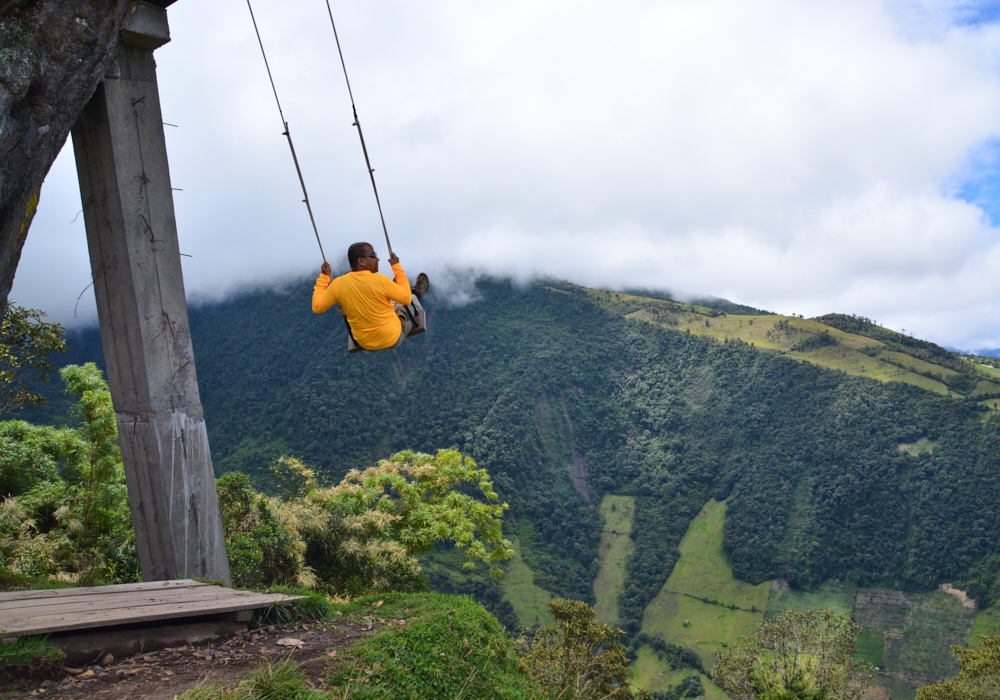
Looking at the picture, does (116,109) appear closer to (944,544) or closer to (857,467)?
(944,544)

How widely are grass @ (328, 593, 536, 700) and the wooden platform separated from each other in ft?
2.16

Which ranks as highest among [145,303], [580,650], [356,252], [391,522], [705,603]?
[356,252]

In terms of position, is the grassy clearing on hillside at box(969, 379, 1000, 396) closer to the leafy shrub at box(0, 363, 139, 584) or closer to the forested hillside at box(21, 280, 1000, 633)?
the forested hillside at box(21, 280, 1000, 633)

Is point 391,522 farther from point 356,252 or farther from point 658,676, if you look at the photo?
point 658,676

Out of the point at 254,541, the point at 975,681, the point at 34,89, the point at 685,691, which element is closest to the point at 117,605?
the point at 34,89

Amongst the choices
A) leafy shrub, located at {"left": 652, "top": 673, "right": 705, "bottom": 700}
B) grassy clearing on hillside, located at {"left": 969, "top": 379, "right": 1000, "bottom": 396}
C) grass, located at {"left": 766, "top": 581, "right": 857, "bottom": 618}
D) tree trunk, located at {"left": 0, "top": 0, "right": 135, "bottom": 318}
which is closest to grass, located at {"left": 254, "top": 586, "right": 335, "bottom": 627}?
tree trunk, located at {"left": 0, "top": 0, "right": 135, "bottom": 318}

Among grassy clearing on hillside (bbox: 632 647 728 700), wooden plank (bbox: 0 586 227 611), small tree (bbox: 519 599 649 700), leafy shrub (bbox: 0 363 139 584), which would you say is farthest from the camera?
grassy clearing on hillside (bbox: 632 647 728 700)

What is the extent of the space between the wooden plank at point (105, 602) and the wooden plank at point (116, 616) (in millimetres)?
77

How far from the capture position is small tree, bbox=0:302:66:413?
347 inches

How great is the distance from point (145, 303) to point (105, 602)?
5.64 feet

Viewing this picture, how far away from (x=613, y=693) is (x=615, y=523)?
80.0 m

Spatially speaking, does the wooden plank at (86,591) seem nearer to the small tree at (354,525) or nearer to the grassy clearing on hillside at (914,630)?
the small tree at (354,525)

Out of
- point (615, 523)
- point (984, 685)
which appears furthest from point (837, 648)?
point (615, 523)

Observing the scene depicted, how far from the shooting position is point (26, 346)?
908cm
